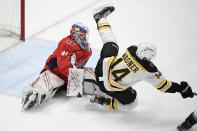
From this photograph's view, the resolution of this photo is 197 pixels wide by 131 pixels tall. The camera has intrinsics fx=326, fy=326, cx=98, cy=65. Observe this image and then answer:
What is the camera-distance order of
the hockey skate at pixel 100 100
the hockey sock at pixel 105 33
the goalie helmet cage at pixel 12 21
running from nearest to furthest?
1. the hockey sock at pixel 105 33
2. the hockey skate at pixel 100 100
3. the goalie helmet cage at pixel 12 21

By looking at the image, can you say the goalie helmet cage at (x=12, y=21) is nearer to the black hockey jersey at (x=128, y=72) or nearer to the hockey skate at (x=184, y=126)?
the black hockey jersey at (x=128, y=72)

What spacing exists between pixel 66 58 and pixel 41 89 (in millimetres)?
437

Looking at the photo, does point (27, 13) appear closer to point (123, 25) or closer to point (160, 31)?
point (123, 25)

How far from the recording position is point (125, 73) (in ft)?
10.5

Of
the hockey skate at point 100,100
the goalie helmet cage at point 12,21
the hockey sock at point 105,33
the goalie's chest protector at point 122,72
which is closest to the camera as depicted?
the goalie's chest protector at point 122,72

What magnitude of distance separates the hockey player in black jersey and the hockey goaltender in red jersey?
1.03ft

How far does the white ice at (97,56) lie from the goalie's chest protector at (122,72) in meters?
0.43

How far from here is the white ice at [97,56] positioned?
342cm

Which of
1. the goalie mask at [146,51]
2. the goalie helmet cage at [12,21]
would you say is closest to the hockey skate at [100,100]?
the goalie mask at [146,51]

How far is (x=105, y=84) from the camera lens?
131 inches

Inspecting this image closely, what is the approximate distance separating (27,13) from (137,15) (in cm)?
219

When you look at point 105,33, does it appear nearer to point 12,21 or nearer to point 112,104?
point 112,104

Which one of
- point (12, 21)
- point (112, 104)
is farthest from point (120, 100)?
point (12, 21)

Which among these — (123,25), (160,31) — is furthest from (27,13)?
(160,31)
